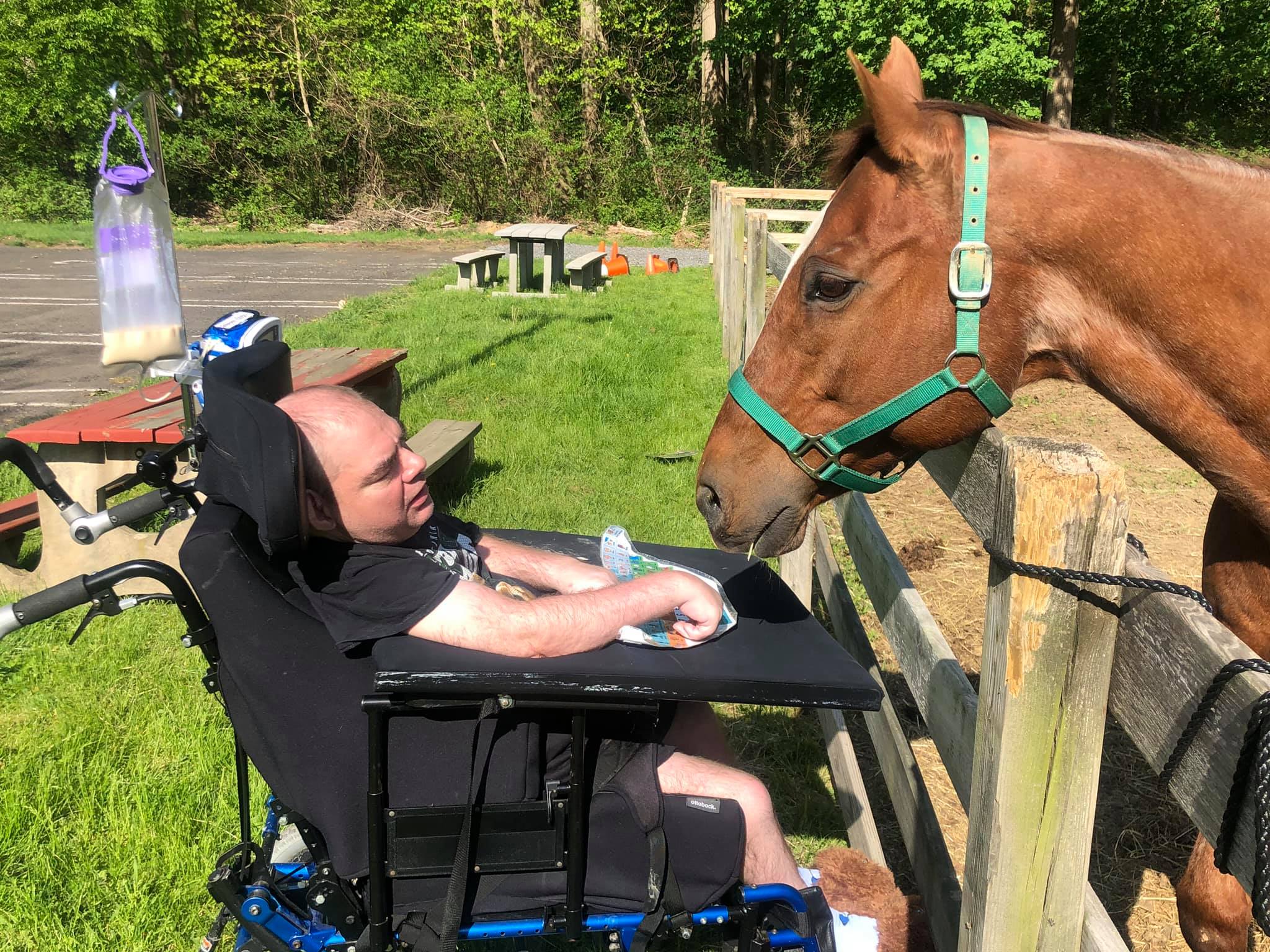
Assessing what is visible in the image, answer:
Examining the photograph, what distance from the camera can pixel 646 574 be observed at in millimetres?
2453

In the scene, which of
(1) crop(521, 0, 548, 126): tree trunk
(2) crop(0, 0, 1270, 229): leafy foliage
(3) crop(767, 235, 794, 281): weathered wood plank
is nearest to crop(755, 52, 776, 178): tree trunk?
(2) crop(0, 0, 1270, 229): leafy foliage

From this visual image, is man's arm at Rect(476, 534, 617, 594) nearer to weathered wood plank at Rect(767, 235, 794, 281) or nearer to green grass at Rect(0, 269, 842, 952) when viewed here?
green grass at Rect(0, 269, 842, 952)

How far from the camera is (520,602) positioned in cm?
194

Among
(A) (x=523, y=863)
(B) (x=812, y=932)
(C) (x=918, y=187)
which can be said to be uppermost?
(C) (x=918, y=187)

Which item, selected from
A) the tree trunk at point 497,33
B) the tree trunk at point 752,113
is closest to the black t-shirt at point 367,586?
the tree trunk at point 752,113

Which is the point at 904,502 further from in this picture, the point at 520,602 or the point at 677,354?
the point at 520,602

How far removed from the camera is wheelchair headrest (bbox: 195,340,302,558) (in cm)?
175

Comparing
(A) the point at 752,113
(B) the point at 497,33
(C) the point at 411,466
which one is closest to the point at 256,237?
(B) the point at 497,33

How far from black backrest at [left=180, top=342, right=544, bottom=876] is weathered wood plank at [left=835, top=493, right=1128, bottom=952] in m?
0.86

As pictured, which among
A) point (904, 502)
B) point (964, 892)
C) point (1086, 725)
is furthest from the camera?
point (904, 502)

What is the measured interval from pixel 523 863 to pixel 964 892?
844 millimetres

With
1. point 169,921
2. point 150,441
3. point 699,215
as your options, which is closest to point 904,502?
point 150,441

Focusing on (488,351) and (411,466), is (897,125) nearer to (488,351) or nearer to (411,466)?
(411,466)

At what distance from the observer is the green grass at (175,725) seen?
8.68 ft
